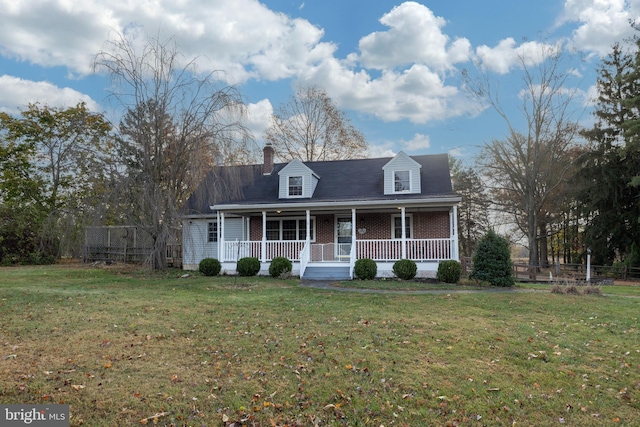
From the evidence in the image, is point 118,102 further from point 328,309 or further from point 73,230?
point 328,309

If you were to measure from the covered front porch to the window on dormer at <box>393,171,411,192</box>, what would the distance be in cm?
106

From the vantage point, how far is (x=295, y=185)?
18578 millimetres

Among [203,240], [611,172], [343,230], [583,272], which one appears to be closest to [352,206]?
[343,230]

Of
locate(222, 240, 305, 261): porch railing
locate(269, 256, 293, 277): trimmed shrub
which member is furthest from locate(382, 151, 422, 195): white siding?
locate(269, 256, 293, 277): trimmed shrub

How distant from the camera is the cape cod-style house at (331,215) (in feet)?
50.5

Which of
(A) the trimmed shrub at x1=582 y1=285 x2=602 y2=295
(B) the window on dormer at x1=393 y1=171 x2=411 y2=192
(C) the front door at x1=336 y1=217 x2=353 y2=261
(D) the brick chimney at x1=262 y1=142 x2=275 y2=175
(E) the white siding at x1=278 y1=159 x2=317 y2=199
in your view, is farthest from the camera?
(D) the brick chimney at x1=262 y1=142 x2=275 y2=175

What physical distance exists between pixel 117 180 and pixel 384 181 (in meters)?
10.9

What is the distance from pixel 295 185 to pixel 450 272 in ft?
27.3

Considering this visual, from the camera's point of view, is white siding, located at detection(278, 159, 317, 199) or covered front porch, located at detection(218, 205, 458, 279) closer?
covered front porch, located at detection(218, 205, 458, 279)

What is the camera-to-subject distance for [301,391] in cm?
419

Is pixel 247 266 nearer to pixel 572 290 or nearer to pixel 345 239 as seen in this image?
pixel 345 239

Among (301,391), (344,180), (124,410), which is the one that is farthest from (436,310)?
(344,180)

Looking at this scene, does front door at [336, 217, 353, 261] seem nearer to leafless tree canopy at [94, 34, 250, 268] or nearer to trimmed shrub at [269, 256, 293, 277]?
trimmed shrub at [269, 256, 293, 277]

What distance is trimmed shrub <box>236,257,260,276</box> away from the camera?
51.5ft
